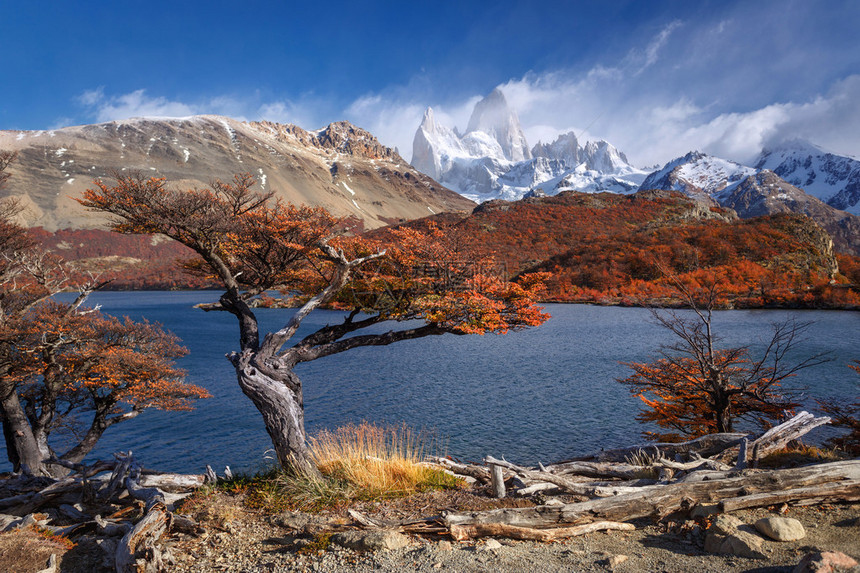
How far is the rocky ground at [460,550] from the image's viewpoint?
4473 millimetres

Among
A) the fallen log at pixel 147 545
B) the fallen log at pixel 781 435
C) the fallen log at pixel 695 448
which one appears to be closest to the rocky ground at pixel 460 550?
the fallen log at pixel 147 545

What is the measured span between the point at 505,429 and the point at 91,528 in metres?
14.6

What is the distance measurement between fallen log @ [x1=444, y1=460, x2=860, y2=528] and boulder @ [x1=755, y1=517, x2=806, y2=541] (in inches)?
29.5

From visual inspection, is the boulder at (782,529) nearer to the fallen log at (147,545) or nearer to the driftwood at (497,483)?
the driftwood at (497,483)

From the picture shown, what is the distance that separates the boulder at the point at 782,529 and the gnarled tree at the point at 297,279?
4785mm

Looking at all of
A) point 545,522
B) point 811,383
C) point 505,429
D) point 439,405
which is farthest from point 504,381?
point 545,522

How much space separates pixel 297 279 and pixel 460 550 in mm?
7431

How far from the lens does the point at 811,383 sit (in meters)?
21.8

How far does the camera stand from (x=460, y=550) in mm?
4871

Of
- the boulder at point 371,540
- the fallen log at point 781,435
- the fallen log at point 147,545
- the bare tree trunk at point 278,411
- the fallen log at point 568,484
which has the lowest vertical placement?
the fallen log at point 781,435

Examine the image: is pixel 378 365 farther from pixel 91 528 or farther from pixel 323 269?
pixel 91 528

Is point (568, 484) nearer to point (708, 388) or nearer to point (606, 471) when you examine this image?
point (606, 471)

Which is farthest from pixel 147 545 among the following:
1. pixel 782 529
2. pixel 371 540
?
Result: pixel 782 529

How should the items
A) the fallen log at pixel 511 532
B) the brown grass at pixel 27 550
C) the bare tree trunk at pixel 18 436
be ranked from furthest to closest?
the bare tree trunk at pixel 18 436, the fallen log at pixel 511 532, the brown grass at pixel 27 550
